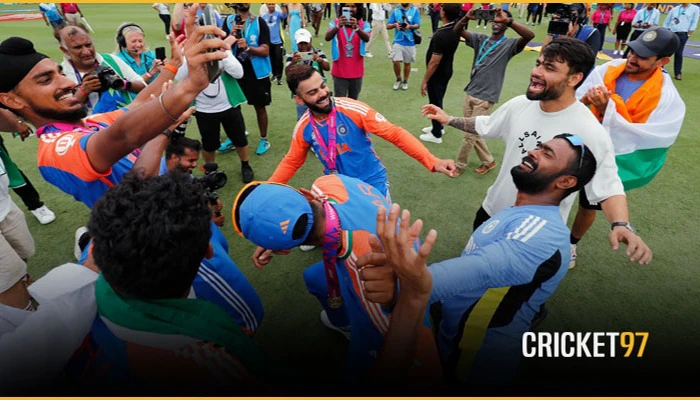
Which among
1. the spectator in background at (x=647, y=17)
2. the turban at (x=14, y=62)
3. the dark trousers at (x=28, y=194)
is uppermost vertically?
the turban at (x=14, y=62)

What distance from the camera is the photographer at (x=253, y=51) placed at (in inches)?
232

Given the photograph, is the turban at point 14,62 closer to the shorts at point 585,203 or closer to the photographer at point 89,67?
the photographer at point 89,67

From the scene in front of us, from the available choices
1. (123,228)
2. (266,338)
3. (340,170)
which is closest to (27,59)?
(123,228)

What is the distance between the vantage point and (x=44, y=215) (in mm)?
4734

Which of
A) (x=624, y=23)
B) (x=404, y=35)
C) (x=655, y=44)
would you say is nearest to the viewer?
(x=655, y=44)

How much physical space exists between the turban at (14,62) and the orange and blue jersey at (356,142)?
1.85 m

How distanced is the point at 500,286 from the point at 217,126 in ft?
14.7

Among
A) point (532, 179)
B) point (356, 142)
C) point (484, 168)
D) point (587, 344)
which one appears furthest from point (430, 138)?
point (532, 179)

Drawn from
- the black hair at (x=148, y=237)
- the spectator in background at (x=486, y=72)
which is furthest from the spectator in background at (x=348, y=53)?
the black hair at (x=148, y=237)

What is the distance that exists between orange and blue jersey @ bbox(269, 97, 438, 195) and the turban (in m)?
1.85

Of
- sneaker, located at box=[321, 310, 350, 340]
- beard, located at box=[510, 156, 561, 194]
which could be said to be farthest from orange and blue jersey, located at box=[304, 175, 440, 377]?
sneaker, located at box=[321, 310, 350, 340]

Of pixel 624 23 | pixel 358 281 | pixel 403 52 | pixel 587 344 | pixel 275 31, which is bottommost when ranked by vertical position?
pixel 587 344

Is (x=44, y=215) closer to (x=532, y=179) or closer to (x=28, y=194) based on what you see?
(x=28, y=194)

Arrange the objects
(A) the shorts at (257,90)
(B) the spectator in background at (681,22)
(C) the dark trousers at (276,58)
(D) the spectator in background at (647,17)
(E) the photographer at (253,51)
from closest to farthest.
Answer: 1. (E) the photographer at (253,51)
2. (A) the shorts at (257,90)
3. (C) the dark trousers at (276,58)
4. (B) the spectator in background at (681,22)
5. (D) the spectator in background at (647,17)
